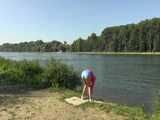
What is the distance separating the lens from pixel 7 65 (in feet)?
63.4

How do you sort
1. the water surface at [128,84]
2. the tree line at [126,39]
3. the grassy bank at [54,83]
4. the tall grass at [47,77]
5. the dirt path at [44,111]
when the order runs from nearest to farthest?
1. the dirt path at [44,111]
2. the grassy bank at [54,83]
3. the tall grass at [47,77]
4. the water surface at [128,84]
5. the tree line at [126,39]

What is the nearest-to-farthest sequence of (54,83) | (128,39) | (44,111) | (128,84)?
(44,111)
(54,83)
(128,84)
(128,39)

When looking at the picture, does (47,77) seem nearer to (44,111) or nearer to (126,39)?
(44,111)

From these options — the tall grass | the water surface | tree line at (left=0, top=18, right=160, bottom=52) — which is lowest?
the water surface

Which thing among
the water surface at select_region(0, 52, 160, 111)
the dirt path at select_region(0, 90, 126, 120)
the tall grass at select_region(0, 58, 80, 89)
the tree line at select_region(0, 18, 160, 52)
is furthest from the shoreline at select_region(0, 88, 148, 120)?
the tree line at select_region(0, 18, 160, 52)

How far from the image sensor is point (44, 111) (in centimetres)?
955

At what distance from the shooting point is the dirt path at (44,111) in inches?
347

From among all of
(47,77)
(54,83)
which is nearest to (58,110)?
(54,83)

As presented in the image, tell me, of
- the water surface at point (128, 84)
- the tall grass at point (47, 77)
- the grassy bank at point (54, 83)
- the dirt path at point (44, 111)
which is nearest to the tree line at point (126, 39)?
the water surface at point (128, 84)

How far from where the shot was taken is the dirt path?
8.80 metres

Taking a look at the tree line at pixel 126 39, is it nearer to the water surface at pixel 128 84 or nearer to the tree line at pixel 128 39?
the tree line at pixel 128 39

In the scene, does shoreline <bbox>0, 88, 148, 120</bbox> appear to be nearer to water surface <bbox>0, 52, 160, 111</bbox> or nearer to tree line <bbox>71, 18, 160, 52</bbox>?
water surface <bbox>0, 52, 160, 111</bbox>

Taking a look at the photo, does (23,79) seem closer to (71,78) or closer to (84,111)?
(71,78)

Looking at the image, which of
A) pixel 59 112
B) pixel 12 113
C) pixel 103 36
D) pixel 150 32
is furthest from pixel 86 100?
pixel 103 36
